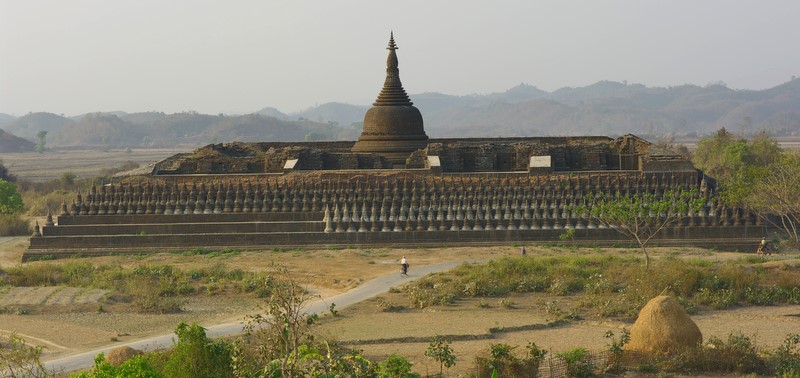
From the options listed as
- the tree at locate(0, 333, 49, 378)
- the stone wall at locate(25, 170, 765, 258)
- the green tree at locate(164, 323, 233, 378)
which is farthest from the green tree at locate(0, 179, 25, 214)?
the green tree at locate(164, 323, 233, 378)

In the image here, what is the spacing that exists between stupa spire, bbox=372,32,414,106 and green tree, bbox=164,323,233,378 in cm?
2616

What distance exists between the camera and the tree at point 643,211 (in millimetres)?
28344

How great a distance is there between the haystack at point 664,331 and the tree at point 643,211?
7.65 meters

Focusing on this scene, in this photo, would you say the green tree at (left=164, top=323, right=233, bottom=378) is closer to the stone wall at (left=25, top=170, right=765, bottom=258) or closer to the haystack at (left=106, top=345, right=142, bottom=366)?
the haystack at (left=106, top=345, right=142, bottom=366)

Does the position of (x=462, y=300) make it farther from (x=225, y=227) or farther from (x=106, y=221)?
(x=106, y=221)

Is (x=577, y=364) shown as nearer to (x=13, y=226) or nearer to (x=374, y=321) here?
(x=374, y=321)

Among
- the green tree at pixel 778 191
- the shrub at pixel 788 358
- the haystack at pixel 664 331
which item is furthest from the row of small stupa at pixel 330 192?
the haystack at pixel 664 331

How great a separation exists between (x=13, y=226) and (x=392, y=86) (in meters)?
14.3

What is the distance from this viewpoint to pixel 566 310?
22.2m

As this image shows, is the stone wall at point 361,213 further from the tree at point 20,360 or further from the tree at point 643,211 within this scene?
the tree at point 20,360

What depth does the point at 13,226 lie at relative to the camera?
39.7 meters

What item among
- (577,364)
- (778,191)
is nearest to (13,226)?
(778,191)

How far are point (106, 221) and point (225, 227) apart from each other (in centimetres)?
369

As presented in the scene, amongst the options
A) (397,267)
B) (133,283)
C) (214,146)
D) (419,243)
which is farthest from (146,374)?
(214,146)
